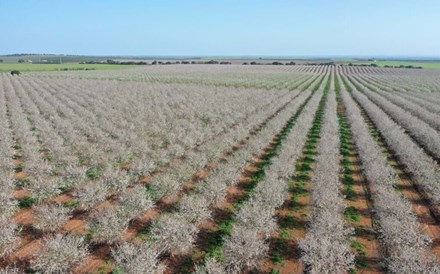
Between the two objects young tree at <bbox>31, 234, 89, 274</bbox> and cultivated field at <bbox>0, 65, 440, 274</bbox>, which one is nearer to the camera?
young tree at <bbox>31, 234, 89, 274</bbox>

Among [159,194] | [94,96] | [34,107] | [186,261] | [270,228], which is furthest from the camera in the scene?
[94,96]

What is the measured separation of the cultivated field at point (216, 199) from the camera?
10.3 metres

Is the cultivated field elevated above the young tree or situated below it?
below

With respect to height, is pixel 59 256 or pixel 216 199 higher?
pixel 59 256

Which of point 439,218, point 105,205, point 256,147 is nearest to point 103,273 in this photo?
point 105,205

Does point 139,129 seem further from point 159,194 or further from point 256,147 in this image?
point 159,194

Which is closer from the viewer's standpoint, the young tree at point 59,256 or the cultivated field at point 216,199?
the young tree at point 59,256

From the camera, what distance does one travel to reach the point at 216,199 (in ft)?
47.1

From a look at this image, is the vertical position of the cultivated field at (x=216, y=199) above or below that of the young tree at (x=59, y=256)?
below

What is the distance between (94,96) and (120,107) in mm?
11372

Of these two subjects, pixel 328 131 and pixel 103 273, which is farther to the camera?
pixel 328 131

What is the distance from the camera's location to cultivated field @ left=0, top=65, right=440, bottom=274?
10.3 m

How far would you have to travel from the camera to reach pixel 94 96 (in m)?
47.7

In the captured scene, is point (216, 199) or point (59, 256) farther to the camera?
point (216, 199)
